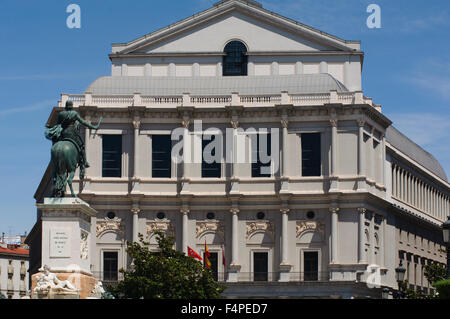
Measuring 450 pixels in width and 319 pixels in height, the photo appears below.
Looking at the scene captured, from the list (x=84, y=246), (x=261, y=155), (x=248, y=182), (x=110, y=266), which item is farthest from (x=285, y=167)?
(x=84, y=246)

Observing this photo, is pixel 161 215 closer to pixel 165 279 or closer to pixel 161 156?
pixel 161 156

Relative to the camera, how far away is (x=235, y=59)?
110m

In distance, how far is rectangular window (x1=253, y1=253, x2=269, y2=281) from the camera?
9762 cm

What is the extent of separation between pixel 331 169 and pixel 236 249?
31.2ft

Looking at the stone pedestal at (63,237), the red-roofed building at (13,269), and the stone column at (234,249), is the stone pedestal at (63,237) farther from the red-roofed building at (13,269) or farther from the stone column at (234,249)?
the red-roofed building at (13,269)

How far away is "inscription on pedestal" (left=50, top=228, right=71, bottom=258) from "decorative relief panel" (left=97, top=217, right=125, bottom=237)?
2284 inches

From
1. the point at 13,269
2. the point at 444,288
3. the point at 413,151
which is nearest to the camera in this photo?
the point at 444,288

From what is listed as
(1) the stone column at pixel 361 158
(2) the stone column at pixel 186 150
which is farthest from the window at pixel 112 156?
(1) the stone column at pixel 361 158

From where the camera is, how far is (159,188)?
326 ft

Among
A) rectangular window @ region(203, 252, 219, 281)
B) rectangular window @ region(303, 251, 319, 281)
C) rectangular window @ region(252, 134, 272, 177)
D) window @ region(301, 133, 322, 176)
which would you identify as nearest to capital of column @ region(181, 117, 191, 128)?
rectangular window @ region(252, 134, 272, 177)

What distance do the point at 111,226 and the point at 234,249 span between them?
9674mm

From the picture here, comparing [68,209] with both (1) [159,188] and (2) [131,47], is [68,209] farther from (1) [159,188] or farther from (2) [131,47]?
(2) [131,47]

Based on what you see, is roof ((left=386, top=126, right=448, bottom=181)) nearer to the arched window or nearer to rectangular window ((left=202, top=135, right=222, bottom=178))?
the arched window
